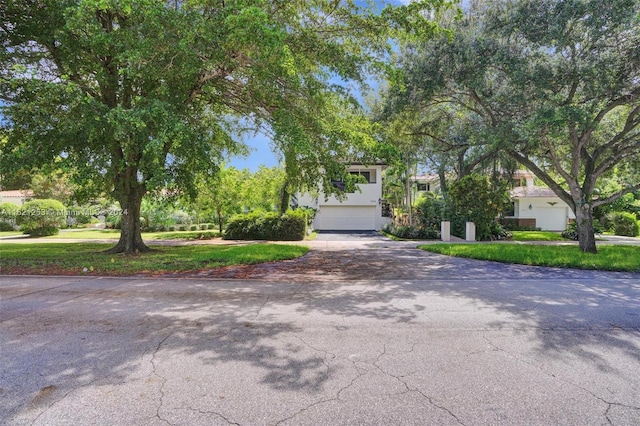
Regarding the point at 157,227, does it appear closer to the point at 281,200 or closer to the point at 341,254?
the point at 281,200

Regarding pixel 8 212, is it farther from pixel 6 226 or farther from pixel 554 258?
pixel 554 258

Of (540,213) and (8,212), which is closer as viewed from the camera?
(8,212)

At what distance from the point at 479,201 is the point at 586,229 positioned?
20.2 ft

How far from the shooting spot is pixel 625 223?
25.1 metres

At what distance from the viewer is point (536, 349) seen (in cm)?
404

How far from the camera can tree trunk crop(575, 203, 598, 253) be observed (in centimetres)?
1323

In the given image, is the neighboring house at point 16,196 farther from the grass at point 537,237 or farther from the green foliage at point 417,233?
the grass at point 537,237

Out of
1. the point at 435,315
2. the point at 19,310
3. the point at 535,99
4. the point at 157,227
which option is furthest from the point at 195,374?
the point at 157,227

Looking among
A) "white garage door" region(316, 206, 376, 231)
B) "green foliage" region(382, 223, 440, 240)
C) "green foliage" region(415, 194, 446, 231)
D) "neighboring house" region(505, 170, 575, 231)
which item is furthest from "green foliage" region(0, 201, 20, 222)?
"neighboring house" region(505, 170, 575, 231)

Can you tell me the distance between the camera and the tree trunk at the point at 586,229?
1323cm

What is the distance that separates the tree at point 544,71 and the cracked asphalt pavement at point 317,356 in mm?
6709

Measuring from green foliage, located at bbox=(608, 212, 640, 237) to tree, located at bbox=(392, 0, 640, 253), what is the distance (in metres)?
14.7

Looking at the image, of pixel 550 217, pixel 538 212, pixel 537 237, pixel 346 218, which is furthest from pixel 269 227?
pixel 550 217

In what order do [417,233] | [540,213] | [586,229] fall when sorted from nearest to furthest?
[586,229] → [417,233] → [540,213]
